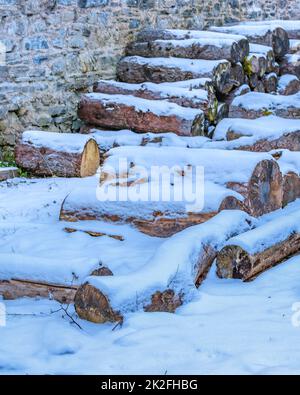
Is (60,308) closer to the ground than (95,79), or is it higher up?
closer to the ground

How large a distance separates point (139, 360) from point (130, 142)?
16.0ft

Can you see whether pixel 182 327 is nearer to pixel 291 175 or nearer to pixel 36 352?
pixel 36 352

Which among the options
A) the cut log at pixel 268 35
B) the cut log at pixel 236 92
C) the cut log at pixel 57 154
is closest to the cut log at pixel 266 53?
the cut log at pixel 268 35

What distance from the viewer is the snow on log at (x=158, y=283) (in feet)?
13.1

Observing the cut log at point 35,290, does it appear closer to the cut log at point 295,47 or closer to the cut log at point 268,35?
the cut log at point 268,35

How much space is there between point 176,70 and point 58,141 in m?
2.86

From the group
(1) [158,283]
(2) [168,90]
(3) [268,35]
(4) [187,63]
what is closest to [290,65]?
(3) [268,35]

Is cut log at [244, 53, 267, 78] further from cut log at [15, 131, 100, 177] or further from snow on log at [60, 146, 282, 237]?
snow on log at [60, 146, 282, 237]

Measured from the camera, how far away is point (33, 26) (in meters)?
9.02

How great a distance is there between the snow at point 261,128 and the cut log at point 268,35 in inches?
113

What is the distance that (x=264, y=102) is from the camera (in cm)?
980

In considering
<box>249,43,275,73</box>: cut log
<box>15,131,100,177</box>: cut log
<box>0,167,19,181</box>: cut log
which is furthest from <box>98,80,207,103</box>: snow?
<box>0,167,19,181</box>: cut log

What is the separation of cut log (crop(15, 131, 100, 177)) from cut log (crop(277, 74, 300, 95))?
180 inches
